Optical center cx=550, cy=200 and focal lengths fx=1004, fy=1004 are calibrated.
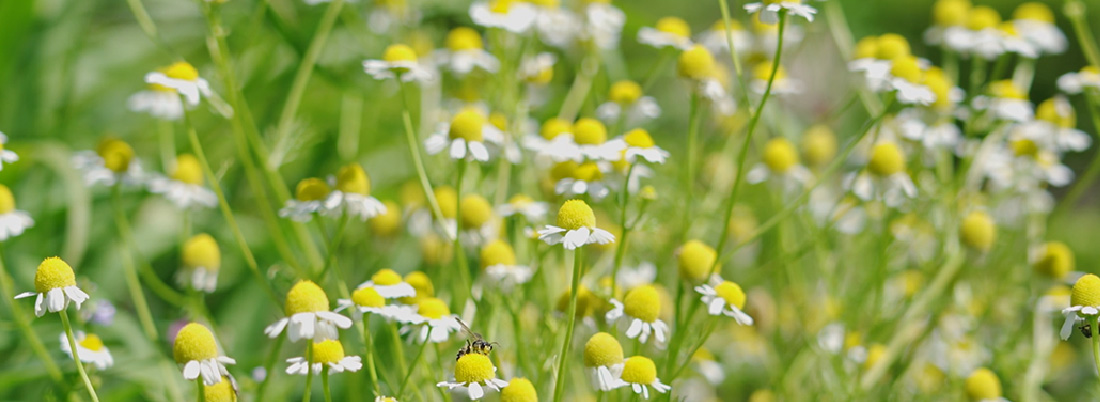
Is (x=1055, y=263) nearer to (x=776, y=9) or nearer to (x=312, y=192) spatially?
(x=776, y=9)

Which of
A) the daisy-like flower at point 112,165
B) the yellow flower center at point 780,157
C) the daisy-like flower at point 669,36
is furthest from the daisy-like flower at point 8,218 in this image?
the yellow flower center at point 780,157

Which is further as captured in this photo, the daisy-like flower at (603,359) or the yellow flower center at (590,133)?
the yellow flower center at (590,133)

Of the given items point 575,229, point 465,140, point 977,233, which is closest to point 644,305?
point 575,229

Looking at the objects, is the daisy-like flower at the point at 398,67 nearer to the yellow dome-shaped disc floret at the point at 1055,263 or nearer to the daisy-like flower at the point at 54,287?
the daisy-like flower at the point at 54,287

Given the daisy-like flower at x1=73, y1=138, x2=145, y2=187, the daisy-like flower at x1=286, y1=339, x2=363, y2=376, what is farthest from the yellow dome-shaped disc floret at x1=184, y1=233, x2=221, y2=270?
the daisy-like flower at x1=286, y1=339, x2=363, y2=376

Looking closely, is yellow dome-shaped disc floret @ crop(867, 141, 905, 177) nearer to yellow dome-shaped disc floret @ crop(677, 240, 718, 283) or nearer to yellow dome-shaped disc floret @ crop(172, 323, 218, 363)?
yellow dome-shaped disc floret @ crop(677, 240, 718, 283)

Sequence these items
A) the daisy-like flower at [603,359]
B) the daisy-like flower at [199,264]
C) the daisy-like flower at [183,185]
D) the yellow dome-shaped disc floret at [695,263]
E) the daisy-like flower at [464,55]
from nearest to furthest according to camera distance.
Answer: the daisy-like flower at [603,359] → the yellow dome-shaped disc floret at [695,263] → the daisy-like flower at [199,264] → the daisy-like flower at [183,185] → the daisy-like flower at [464,55]
